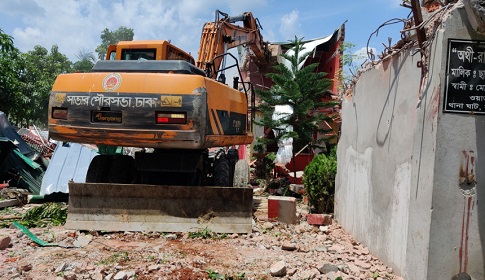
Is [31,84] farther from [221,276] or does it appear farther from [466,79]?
[466,79]

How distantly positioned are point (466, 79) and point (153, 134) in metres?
3.88

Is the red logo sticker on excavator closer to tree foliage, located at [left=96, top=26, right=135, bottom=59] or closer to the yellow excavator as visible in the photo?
the yellow excavator

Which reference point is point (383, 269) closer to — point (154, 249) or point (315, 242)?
point (315, 242)

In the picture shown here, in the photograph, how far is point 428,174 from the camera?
3625 mm

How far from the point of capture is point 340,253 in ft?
17.4

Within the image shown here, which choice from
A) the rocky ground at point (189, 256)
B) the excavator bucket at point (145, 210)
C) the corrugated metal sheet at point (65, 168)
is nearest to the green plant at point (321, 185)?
the rocky ground at point (189, 256)

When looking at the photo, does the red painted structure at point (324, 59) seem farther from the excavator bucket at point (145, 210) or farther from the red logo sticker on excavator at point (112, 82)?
the red logo sticker on excavator at point (112, 82)

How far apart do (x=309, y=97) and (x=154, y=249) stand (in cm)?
758

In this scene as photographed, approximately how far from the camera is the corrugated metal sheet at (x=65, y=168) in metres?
9.48

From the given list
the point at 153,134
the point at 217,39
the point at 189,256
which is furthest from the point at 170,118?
the point at 217,39

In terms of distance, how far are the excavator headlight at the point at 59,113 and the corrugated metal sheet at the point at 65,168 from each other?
357cm

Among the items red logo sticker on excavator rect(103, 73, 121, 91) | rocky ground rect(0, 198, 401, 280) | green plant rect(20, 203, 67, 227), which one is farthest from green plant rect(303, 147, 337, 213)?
green plant rect(20, 203, 67, 227)

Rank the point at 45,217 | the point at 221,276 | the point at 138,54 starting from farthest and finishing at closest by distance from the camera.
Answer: the point at 138,54
the point at 45,217
the point at 221,276

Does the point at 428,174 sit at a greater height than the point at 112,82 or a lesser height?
lesser
